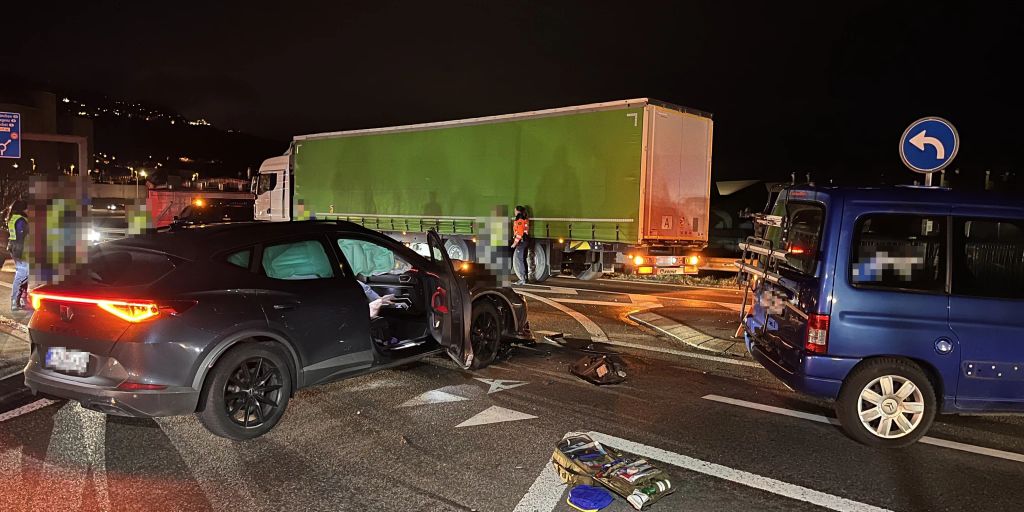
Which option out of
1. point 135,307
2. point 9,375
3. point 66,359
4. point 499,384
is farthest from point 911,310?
point 9,375

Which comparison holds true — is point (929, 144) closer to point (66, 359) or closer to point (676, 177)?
point (676, 177)

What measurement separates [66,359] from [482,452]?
2.84 m

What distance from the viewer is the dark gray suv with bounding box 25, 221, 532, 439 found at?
13.6 ft

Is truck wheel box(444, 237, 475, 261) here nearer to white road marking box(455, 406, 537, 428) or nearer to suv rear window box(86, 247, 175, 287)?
white road marking box(455, 406, 537, 428)

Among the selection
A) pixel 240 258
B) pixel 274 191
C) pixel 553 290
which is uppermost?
pixel 274 191

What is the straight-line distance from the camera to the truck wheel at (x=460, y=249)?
16.3m

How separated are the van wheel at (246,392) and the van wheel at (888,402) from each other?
4136 millimetres

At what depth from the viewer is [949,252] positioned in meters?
4.72

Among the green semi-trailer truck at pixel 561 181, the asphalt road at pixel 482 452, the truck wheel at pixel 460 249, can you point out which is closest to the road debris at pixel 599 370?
the asphalt road at pixel 482 452

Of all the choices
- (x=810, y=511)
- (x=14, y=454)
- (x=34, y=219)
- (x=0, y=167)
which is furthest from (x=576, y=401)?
(x=0, y=167)

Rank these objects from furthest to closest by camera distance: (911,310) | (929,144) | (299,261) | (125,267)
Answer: (929,144), (299,261), (911,310), (125,267)

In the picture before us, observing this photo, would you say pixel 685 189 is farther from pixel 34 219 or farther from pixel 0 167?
pixel 0 167

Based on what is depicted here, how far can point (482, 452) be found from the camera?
4.40 metres

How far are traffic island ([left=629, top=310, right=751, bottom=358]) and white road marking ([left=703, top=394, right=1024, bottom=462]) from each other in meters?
1.98
